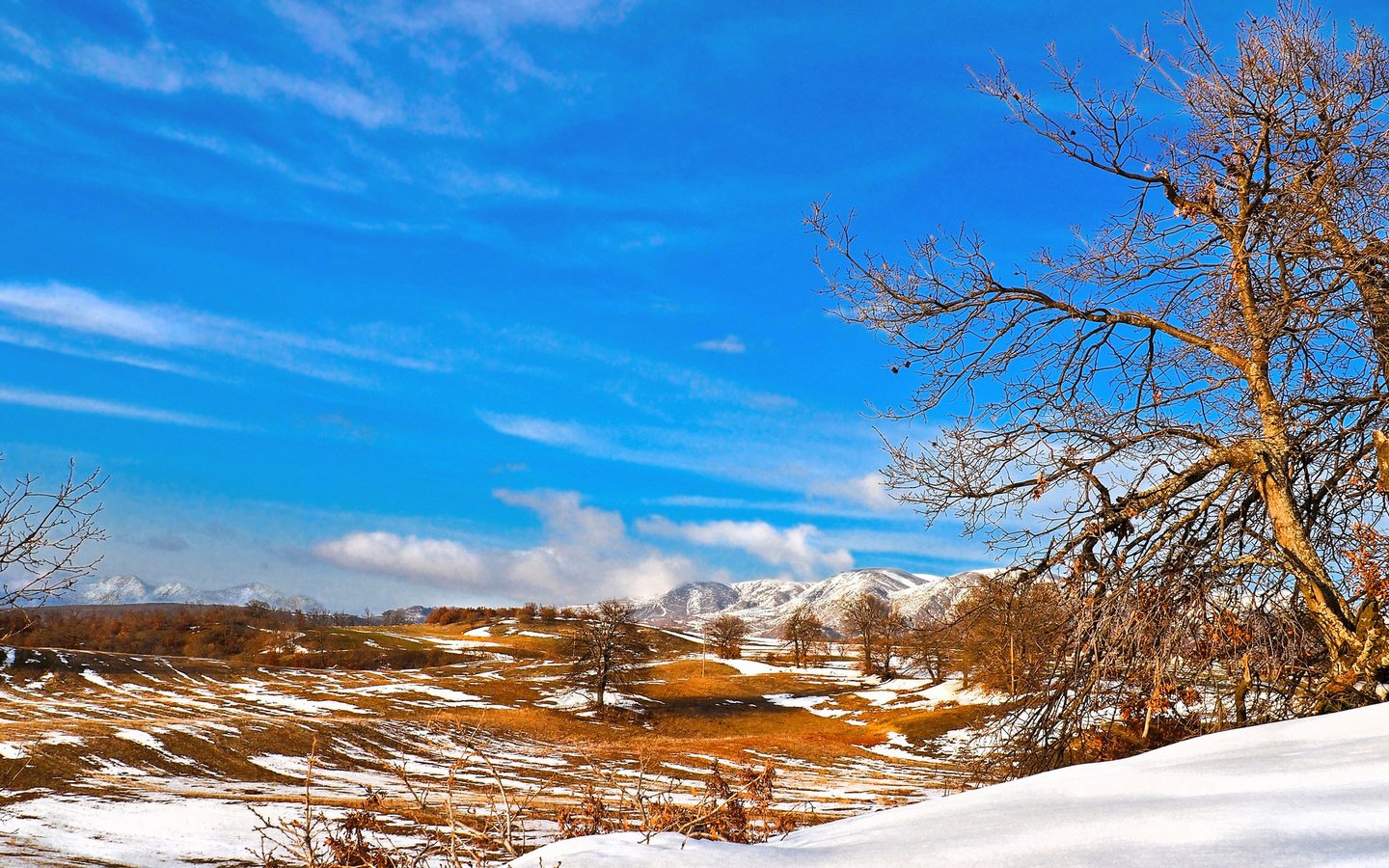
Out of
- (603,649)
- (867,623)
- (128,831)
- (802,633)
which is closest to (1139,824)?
(128,831)

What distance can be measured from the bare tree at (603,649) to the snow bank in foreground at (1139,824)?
206 ft

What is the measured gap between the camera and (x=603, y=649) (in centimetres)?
6525

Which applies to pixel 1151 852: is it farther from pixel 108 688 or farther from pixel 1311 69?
pixel 108 688

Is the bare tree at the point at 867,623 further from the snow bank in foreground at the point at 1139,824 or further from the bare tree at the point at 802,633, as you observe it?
the snow bank in foreground at the point at 1139,824

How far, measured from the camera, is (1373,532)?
25.2 ft

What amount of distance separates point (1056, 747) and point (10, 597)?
46.9 feet

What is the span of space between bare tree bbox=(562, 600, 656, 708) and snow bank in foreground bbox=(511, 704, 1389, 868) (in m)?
62.9

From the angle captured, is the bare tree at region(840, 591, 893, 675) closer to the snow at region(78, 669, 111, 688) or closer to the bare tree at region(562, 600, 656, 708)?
the bare tree at region(562, 600, 656, 708)

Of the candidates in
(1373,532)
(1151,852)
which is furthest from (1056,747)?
(1151,852)

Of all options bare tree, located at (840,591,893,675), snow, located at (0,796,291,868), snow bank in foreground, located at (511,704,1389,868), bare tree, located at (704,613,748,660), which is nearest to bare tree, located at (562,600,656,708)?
bare tree, located at (840,591,893,675)

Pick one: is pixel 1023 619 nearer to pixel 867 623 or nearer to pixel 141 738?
pixel 141 738

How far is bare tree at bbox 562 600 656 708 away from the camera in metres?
65.4

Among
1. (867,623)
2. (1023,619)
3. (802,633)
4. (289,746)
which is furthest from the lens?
(802,633)

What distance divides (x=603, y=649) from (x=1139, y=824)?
64.7 metres
